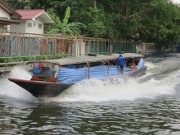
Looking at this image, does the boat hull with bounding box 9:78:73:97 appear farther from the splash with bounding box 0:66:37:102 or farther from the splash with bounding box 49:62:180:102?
the splash with bounding box 0:66:37:102

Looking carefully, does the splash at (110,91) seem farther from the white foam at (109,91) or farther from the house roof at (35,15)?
the house roof at (35,15)

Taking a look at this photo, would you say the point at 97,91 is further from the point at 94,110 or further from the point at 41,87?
the point at 94,110

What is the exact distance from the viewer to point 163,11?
184 feet

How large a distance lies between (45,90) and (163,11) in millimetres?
38933

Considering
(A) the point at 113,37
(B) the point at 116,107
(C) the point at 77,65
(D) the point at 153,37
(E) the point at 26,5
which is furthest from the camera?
(D) the point at 153,37

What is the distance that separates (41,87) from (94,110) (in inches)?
127

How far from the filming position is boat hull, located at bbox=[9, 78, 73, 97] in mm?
19594

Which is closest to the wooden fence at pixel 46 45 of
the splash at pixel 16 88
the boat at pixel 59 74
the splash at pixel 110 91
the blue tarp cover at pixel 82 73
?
the splash at pixel 16 88

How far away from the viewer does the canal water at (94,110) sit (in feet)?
46.7

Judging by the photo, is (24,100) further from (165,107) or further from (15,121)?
(165,107)

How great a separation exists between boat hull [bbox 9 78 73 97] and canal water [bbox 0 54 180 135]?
32 centimetres

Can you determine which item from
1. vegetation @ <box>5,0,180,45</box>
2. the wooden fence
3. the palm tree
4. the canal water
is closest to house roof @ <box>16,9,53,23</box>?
the palm tree

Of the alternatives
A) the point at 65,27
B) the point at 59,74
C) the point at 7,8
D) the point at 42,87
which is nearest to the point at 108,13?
the point at 65,27

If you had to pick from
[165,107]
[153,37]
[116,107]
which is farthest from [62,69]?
[153,37]
